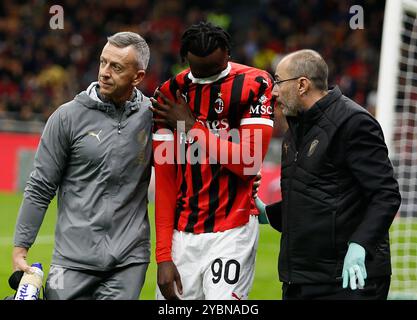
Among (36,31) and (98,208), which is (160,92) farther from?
(36,31)

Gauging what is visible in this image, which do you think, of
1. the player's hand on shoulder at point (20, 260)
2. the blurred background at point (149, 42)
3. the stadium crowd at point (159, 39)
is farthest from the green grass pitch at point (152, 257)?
the stadium crowd at point (159, 39)

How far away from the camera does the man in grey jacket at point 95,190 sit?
200 inches

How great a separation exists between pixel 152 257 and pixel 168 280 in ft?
20.4

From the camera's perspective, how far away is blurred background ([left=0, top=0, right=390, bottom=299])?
18.9 meters

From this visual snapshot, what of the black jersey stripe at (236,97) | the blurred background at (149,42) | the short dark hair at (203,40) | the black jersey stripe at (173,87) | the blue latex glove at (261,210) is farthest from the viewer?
the blurred background at (149,42)

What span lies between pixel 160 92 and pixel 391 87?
353 centimetres

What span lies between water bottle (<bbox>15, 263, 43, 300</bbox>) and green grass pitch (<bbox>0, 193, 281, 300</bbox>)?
3.27 m

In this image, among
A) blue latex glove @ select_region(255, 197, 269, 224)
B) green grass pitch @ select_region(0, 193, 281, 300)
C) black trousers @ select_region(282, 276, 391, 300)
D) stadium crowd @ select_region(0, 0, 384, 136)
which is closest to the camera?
black trousers @ select_region(282, 276, 391, 300)

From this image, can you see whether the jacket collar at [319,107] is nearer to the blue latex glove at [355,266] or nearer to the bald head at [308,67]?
the bald head at [308,67]

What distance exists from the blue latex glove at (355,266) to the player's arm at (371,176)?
4 centimetres

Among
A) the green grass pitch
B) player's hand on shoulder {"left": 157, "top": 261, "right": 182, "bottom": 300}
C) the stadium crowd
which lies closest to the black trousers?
player's hand on shoulder {"left": 157, "top": 261, "right": 182, "bottom": 300}

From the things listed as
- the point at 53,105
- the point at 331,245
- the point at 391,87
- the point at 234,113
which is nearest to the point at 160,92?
the point at 234,113

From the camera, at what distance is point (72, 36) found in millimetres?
23969

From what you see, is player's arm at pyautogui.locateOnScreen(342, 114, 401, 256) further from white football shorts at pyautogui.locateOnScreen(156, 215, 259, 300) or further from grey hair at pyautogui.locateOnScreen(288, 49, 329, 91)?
white football shorts at pyautogui.locateOnScreen(156, 215, 259, 300)
